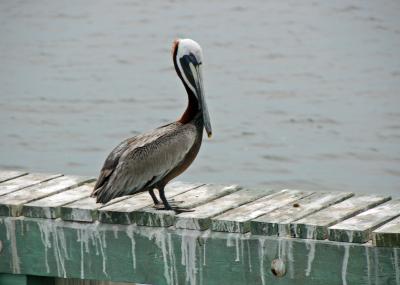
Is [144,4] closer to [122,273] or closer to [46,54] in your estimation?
[46,54]

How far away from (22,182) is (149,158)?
2.50 feet

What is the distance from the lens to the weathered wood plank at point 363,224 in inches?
179

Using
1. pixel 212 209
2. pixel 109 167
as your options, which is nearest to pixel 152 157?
pixel 109 167

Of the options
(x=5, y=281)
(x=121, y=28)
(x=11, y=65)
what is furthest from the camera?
(x=121, y=28)

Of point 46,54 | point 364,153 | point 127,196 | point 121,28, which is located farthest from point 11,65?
point 127,196

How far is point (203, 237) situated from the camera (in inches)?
190

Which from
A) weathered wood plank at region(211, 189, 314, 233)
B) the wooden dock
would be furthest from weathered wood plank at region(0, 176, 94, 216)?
weathered wood plank at region(211, 189, 314, 233)

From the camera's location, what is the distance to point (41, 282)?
5.35 m

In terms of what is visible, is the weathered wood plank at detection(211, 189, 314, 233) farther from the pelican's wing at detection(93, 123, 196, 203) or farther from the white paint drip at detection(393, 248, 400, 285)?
the white paint drip at detection(393, 248, 400, 285)

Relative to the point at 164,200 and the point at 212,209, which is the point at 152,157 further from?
the point at 212,209

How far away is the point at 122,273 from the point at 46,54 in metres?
10.7

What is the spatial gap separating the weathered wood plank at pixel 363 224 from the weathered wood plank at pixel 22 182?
1.68 m

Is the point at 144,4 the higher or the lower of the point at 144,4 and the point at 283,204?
the higher

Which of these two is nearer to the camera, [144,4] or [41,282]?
[41,282]
